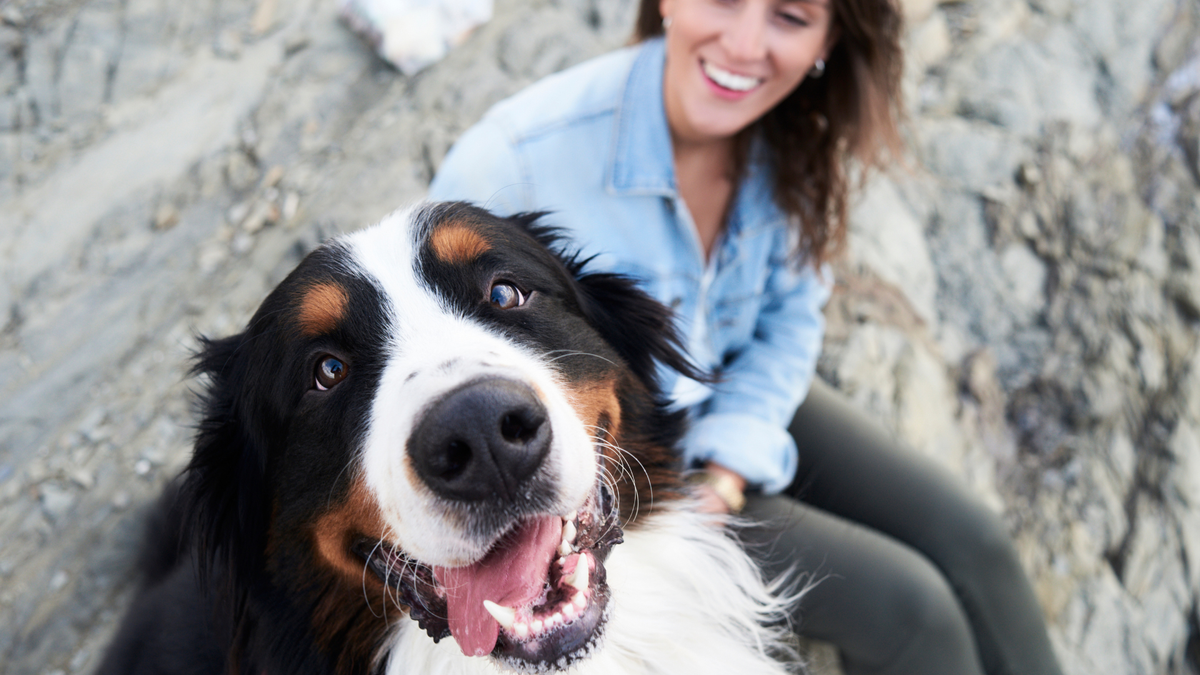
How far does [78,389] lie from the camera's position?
3.42m

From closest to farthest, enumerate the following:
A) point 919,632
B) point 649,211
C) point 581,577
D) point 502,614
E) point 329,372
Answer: point 502,614 → point 581,577 → point 329,372 → point 919,632 → point 649,211

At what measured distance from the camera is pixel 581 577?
156 centimetres

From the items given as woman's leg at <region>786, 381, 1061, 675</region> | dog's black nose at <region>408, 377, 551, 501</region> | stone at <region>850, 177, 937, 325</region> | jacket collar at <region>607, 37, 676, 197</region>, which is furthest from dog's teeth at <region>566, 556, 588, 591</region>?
stone at <region>850, 177, 937, 325</region>

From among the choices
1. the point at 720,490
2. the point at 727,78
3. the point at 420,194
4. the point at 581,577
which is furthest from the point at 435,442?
the point at 420,194

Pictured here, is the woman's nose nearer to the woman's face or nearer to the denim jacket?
the woman's face

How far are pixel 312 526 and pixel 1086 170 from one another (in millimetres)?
4976

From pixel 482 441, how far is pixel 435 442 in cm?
8

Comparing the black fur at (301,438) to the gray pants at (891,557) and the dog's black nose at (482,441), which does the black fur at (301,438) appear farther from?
the gray pants at (891,557)

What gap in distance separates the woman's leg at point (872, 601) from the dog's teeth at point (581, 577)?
2.58 ft

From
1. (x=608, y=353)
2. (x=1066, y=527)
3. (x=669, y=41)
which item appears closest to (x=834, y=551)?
(x=608, y=353)

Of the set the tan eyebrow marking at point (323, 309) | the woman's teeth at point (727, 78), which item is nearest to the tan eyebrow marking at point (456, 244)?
the tan eyebrow marking at point (323, 309)

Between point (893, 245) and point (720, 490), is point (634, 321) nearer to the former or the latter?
point (720, 490)

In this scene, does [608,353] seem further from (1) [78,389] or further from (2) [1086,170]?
(2) [1086,170]

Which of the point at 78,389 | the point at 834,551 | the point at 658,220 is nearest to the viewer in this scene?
the point at 834,551
